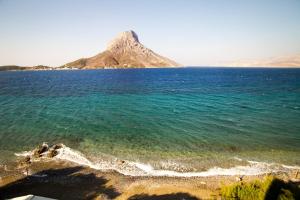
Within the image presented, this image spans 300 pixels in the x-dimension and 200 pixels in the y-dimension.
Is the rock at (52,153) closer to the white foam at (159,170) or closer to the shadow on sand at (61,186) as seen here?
the white foam at (159,170)

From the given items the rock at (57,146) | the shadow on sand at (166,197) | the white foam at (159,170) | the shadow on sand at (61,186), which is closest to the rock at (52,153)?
the white foam at (159,170)

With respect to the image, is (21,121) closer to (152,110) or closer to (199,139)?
(152,110)

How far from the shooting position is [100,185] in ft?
74.8

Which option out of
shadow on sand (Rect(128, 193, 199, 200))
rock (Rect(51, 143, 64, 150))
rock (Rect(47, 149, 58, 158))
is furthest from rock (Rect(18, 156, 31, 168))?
shadow on sand (Rect(128, 193, 199, 200))

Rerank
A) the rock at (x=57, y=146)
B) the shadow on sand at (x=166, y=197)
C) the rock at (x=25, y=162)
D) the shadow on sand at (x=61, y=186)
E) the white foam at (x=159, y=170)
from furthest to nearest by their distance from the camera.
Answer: the rock at (x=57, y=146), the rock at (x=25, y=162), the white foam at (x=159, y=170), the shadow on sand at (x=61, y=186), the shadow on sand at (x=166, y=197)

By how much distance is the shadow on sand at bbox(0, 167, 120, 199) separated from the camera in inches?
837

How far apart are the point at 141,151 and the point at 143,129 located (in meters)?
9.14

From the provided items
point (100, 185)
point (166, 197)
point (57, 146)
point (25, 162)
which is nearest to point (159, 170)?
point (166, 197)

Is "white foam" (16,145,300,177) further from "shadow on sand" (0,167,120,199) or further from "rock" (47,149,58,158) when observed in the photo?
"shadow on sand" (0,167,120,199)

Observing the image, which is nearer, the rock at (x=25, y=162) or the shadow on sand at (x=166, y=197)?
the shadow on sand at (x=166, y=197)

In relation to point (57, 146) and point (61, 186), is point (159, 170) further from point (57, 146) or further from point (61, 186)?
point (57, 146)

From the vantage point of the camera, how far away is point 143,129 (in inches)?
1556

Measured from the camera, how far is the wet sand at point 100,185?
69.0ft

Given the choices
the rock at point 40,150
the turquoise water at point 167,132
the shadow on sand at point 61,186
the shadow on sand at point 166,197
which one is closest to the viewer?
the shadow on sand at point 166,197
